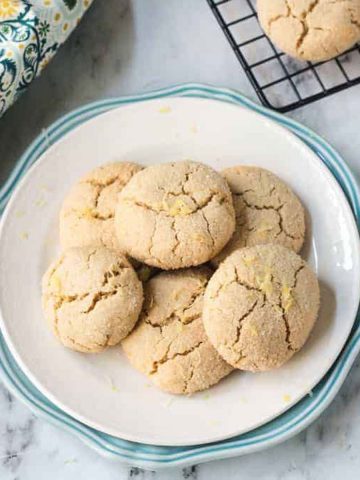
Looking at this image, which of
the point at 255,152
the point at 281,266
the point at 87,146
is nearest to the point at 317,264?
the point at 281,266

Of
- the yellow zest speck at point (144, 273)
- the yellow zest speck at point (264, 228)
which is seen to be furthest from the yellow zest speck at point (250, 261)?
the yellow zest speck at point (144, 273)

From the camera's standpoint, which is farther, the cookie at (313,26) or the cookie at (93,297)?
the cookie at (313,26)

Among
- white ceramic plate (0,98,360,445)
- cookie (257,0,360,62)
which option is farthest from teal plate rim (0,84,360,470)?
cookie (257,0,360,62)

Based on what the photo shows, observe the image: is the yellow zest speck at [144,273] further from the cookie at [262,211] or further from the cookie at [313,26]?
the cookie at [313,26]

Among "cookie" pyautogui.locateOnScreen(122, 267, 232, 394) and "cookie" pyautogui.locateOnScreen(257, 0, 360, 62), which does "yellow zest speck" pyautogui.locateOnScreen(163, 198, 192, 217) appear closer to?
"cookie" pyautogui.locateOnScreen(122, 267, 232, 394)

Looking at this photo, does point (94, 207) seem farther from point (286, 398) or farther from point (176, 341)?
point (286, 398)

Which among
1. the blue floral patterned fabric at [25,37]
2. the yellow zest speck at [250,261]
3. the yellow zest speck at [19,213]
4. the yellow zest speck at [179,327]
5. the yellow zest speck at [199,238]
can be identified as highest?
the blue floral patterned fabric at [25,37]

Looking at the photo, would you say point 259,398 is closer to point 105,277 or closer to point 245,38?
point 105,277

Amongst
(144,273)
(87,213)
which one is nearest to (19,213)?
(87,213)
